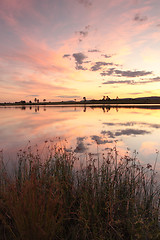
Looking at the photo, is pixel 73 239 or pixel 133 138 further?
pixel 133 138

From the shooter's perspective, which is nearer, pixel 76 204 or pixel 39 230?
pixel 39 230

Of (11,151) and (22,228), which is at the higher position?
(22,228)

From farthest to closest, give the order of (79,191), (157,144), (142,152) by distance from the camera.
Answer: (157,144), (142,152), (79,191)

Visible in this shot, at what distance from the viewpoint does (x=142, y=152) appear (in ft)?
36.7

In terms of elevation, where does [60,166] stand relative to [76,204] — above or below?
above

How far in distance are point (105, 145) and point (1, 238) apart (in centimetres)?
947

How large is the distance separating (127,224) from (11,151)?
32.0 feet

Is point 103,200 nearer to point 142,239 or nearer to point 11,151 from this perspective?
point 142,239

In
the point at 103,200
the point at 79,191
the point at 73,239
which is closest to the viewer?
the point at 73,239

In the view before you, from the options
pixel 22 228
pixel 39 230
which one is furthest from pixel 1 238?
pixel 39 230

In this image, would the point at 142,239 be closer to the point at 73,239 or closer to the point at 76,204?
the point at 73,239

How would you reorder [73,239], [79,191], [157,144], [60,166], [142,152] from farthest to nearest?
[157,144]
[142,152]
[60,166]
[79,191]
[73,239]

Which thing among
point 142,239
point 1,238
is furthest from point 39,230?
point 142,239

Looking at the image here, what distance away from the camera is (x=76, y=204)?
4941mm
